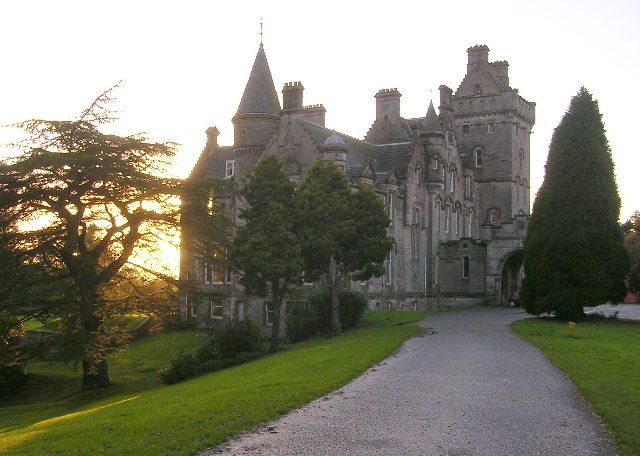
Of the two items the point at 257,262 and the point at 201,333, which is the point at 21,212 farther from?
the point at 201,333

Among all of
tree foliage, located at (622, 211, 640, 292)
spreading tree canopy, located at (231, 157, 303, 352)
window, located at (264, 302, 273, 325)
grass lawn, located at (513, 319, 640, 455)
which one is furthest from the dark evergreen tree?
window, located at (264, 302, 273, 325)

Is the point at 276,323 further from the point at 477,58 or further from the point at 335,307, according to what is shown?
the point at 477,58

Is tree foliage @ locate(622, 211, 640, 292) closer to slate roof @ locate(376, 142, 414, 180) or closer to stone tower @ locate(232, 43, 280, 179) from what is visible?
slate roof @ locate(376, 142, 414, 180)

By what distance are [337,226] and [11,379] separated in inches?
640

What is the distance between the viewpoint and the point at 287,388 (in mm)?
17500

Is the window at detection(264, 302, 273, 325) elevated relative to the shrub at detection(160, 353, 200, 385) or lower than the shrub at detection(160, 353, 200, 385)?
elevated

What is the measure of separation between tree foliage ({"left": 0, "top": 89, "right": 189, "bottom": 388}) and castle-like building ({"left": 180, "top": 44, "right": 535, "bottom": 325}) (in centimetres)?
993

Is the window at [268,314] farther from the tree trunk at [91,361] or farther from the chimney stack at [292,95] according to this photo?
the tree trunk at [91,361]

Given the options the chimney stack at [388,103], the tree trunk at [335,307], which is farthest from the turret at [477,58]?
the tree trunk at [335,307]

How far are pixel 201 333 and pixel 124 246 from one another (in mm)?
19917

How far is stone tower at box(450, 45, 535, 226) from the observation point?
218 ft

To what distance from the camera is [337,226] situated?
116 ft

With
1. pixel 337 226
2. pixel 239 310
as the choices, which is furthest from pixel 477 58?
pixel 337 226

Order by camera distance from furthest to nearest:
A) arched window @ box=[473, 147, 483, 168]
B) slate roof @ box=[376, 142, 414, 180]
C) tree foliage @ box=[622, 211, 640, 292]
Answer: arched window @ box=[473, 147, 483, 168]
slate roof @ box=[376, 142, 414, 180]
tree foliage @ box=[622, 211, 640, 292]
